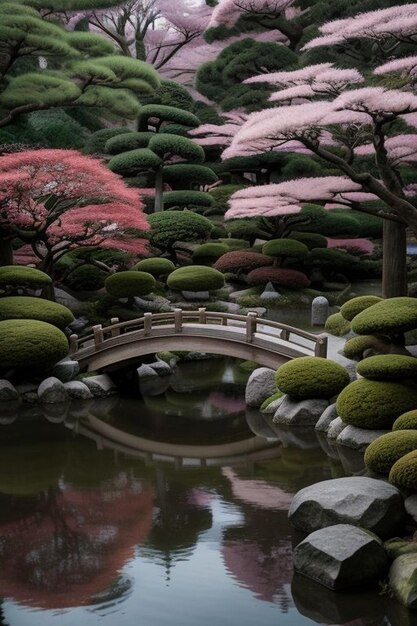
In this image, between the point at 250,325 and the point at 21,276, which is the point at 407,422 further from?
the point at 21,276

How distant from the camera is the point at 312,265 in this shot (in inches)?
902

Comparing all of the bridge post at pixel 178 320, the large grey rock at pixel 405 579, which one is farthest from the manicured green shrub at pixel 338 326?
the large grey rock at pixel 405 579

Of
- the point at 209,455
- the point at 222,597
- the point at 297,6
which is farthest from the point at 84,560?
the point at 297,6

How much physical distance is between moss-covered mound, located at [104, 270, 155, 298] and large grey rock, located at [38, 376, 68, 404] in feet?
13.6

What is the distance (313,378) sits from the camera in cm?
1297

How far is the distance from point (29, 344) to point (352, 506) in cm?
842

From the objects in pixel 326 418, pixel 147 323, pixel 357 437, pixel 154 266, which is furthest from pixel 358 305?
pixel 154 266

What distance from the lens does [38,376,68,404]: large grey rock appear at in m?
15.1

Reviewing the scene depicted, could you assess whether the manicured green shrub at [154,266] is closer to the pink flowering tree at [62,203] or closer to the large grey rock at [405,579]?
the pink flowering tree at [62,203]

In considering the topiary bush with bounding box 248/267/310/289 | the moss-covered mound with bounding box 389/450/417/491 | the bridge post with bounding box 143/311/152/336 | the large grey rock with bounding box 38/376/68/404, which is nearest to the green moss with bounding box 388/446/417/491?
the moss-covered mound with bounding box 389/450/417/491

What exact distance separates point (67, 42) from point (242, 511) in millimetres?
13124

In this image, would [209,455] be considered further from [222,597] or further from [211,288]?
[211,288]

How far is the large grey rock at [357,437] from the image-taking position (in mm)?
11383

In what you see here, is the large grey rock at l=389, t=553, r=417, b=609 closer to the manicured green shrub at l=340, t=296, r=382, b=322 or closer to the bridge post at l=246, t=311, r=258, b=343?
the manicured green shrub at l=340, t=296, r=382, b=322
